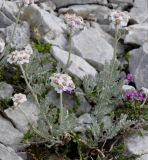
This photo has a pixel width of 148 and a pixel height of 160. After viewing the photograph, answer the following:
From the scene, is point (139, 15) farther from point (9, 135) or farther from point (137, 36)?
point (9, 135)

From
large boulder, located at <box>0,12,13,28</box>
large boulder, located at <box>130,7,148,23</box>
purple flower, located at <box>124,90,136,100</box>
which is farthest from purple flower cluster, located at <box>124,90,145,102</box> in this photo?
large boulder, located at <box>130,7,148,23</box>

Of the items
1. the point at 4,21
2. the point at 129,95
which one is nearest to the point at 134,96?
the point at 129,95

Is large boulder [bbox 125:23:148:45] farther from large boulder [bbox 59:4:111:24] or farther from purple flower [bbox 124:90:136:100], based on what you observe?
purple flower [bbox 124:90:136:100]

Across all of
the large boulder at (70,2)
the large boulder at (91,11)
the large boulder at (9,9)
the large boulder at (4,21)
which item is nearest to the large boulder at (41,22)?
the large boulder at (9,9)

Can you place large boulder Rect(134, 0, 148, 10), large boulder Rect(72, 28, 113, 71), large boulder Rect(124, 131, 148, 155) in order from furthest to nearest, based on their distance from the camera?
large boulder Rect(134, 0, 148, 10) → large boulder Rect(72, 28, 113, 71) → large boulder Rect(124, 131, 148, 155)

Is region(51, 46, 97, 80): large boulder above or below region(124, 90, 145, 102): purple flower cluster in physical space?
above

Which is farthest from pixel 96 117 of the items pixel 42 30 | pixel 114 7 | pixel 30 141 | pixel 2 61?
pixel 114 7
